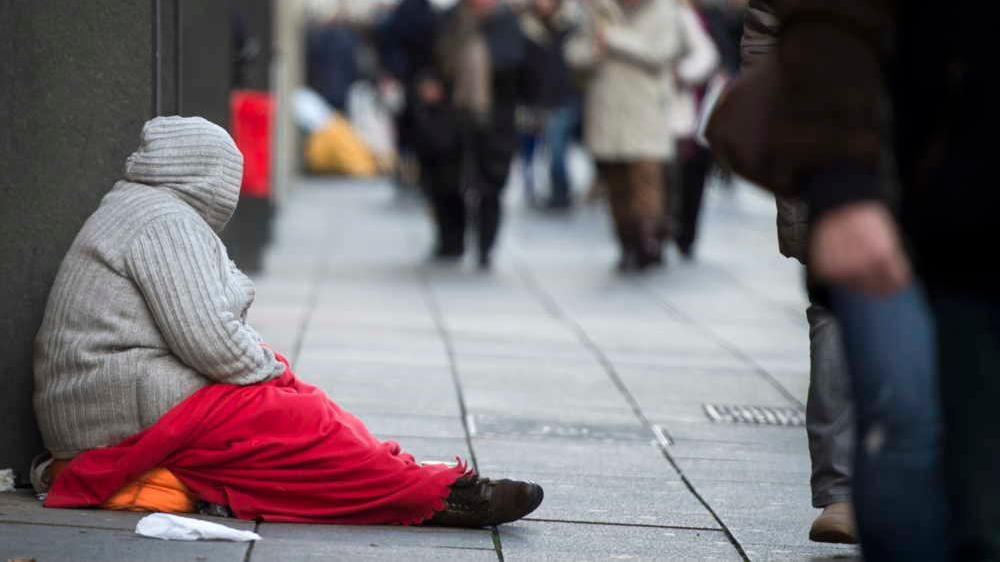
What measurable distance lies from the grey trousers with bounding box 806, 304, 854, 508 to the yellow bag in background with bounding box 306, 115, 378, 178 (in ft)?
65.3

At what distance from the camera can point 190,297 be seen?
4.53m

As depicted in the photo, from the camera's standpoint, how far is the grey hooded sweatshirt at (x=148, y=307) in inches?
179

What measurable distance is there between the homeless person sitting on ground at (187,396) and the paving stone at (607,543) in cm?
11

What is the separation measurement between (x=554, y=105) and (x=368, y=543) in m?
12.4

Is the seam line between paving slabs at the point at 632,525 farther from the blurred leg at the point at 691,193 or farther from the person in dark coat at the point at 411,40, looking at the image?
the blurred leg at the point at 691,193

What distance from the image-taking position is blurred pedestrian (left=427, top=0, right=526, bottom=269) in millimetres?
12469

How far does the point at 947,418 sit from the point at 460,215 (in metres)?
10.1

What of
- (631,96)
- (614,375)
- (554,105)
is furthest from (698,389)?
(554,105)

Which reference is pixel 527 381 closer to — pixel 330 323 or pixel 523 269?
pixel 330 323

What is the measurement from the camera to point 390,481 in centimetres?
470

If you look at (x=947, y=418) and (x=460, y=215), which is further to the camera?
(x=460, y=215)

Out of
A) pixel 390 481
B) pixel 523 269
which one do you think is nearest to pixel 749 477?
pixel 390 481

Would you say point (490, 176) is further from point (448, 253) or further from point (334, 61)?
point (334, 61)

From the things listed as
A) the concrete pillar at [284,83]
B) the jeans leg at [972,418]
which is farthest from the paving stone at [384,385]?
the concrete pillar at [284,83]
